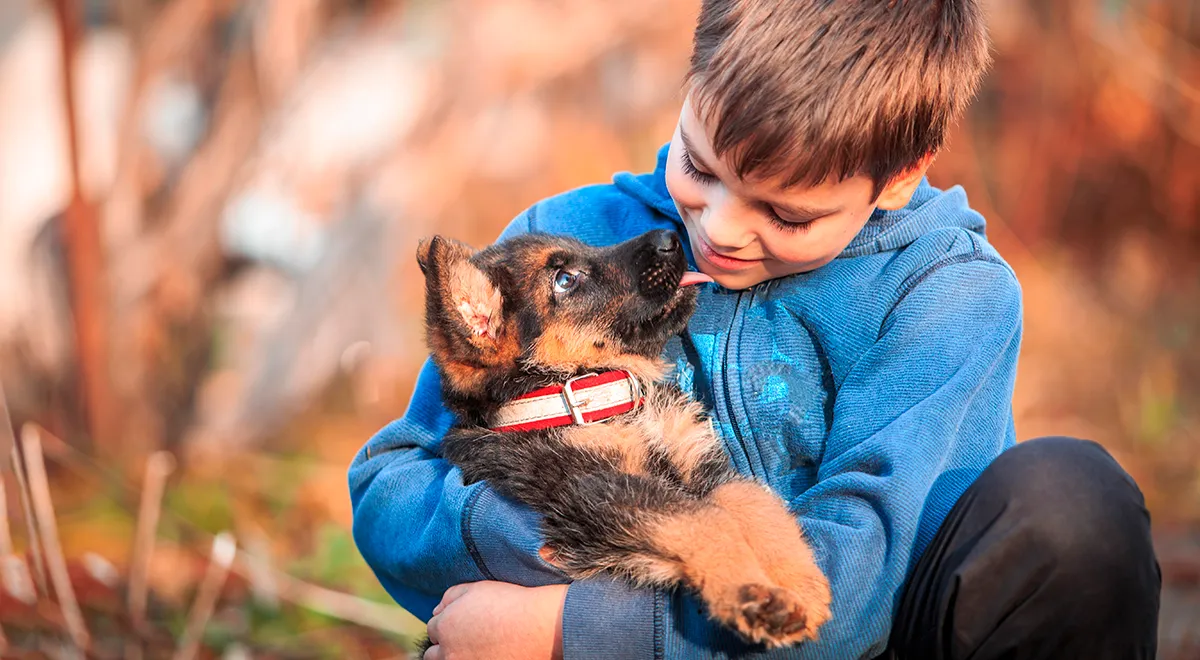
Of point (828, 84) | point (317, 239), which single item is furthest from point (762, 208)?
point (317, 239)

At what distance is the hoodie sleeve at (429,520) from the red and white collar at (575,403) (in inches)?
9.2

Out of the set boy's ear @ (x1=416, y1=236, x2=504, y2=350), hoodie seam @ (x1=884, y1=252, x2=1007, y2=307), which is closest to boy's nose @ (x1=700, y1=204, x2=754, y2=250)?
hoodie seam @ (x1=884, y1=252, x2=1007, y2=307)

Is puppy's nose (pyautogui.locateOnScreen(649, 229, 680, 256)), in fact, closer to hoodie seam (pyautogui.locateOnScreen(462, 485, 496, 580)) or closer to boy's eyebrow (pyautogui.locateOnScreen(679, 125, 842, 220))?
boy's eyebrow (pyautogui.locateOnScreen(679, 125, 842, 220))

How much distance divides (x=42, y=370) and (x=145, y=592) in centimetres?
210

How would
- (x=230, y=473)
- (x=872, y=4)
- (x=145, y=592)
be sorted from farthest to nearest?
(x=230, y=473) → (x=145, y=592) → (x=872, y=4)

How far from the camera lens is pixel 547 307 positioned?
3.29 metres

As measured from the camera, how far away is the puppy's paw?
2.29m

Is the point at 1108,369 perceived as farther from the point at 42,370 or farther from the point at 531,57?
the point at 42,370

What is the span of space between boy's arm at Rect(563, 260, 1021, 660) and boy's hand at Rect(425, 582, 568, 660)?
0.10 meters

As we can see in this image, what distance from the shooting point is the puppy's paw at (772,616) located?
2.29 m

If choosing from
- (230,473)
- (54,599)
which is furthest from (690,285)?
(230,473)

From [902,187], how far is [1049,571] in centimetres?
104

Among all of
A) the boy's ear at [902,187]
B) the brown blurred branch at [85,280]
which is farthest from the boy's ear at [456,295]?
the brown blurred branch at [85,280]

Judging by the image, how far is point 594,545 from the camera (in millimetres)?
2688
